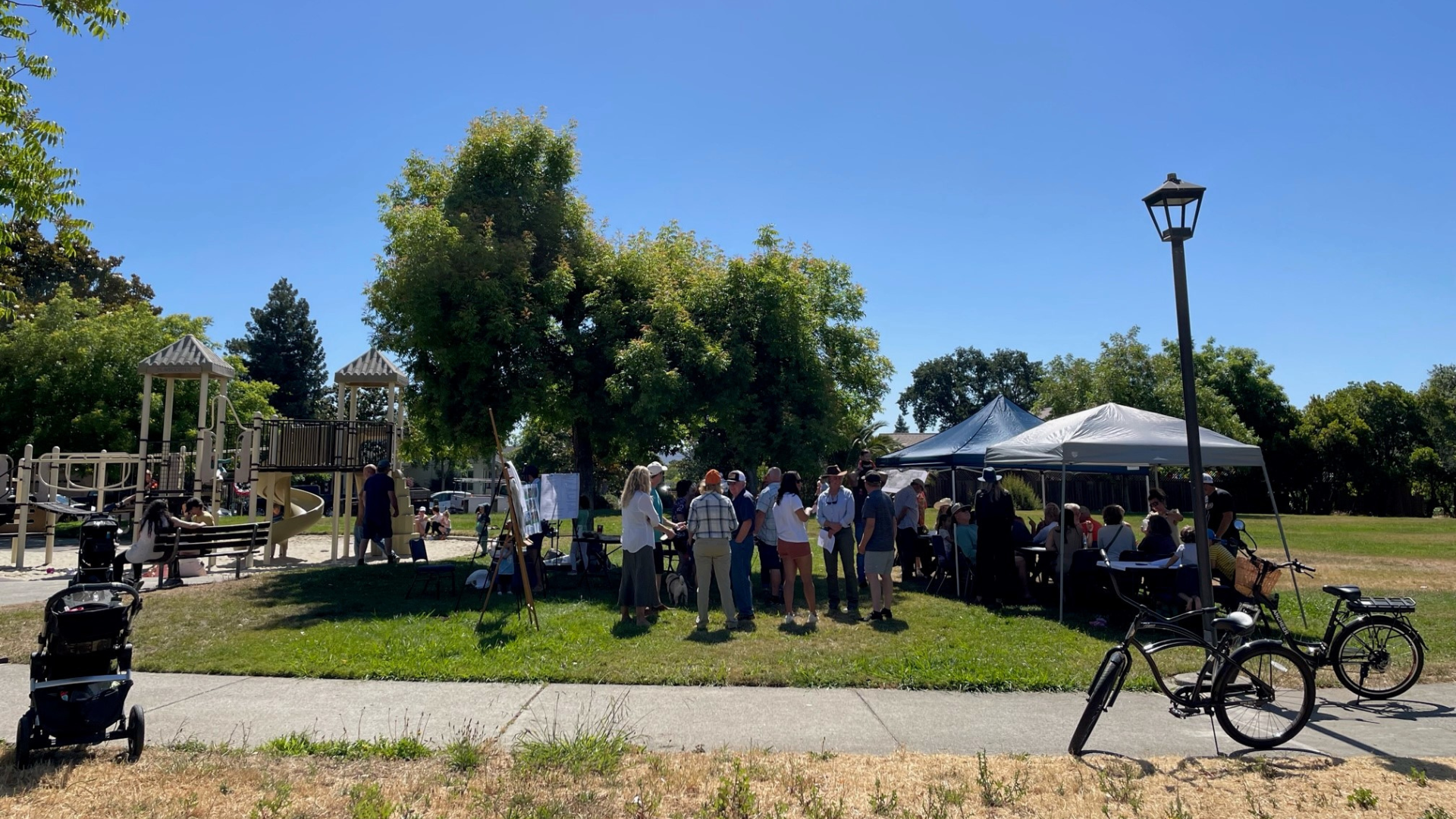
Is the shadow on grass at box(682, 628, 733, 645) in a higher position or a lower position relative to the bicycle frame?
lower

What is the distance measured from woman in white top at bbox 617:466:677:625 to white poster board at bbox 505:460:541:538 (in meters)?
1.21

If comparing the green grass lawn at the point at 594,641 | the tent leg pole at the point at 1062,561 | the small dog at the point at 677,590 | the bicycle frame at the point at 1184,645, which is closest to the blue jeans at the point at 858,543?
the green grass lawn at the point at 594,641

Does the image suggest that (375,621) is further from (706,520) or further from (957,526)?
(957,526)

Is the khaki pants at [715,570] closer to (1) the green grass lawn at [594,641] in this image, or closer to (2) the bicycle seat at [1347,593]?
(1) the green grass lawn at [594,641]

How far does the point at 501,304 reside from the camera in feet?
51.1

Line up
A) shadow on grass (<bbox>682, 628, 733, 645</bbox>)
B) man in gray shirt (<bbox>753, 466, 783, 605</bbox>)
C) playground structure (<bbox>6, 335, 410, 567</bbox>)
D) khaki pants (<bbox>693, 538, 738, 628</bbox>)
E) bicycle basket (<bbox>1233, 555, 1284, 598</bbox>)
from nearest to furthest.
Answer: shadow on grass (<bbox>682, 628, 733, 645</bbox>) < bicycle basket (<bbox>1233, 555, 1284, 598</bbox>) < khaki pants (<bbox>693, 538, 738, 628</bbox>) < man in gray shirt (<bbox>753, 466, 783, 605</bbox>) < playground structure (<bbox>6, 335, 410, 567</bbox>)

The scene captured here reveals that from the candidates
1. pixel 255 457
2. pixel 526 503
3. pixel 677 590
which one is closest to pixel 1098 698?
pixel 677 590

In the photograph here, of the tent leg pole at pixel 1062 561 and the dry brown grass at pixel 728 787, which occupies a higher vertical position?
the tent leg pole at pixel 1062 561

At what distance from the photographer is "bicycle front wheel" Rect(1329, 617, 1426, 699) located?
7332 mm

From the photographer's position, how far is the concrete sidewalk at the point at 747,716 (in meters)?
6.06

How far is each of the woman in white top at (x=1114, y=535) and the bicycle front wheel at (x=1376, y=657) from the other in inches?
168

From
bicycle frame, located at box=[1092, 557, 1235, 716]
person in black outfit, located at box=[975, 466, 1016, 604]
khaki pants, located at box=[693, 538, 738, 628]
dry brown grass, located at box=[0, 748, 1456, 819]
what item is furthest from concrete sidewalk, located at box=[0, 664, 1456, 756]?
person in black outfit, located at box=[975, 466, 1016, 604]

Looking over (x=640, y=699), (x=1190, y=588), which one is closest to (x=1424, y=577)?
(x=1190, y=588)

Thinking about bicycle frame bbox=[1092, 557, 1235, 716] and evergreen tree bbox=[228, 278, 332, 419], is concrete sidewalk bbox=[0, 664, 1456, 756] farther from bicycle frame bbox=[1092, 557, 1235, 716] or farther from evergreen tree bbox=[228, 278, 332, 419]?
evergreen tree bbox=[228, 278, 332, 419]
